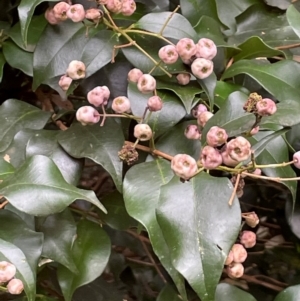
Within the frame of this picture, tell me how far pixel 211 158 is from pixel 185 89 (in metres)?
0.14

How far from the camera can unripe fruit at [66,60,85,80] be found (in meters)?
0.55

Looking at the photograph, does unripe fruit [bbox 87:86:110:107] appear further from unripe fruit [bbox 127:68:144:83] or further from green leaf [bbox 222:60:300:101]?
green leaf [bbox 222:60:300:101]

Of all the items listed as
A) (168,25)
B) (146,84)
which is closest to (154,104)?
(146,84)

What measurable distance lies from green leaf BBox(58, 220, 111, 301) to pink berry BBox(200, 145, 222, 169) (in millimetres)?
192

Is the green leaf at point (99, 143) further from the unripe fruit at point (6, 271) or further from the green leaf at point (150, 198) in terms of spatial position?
the unripe fruit at point (6, 271)

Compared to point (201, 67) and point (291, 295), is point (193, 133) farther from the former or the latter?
point (291, 295)

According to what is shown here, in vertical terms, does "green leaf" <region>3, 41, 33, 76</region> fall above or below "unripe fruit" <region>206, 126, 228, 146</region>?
below

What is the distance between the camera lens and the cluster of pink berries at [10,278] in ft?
1.42

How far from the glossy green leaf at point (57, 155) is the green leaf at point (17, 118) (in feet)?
0.18

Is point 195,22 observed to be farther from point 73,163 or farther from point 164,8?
point 73,163

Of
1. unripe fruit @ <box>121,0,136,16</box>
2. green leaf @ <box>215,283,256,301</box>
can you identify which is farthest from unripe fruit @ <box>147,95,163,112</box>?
green leaf @ <box>215,283,256,301</box>

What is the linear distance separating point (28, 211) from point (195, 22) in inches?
13.8

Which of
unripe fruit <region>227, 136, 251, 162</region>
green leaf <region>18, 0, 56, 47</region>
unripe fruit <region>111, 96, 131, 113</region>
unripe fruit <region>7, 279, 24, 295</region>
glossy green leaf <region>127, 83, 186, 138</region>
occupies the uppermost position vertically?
green leaf <region>18, 0, 56, 47</region>

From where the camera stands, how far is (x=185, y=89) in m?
0.56
